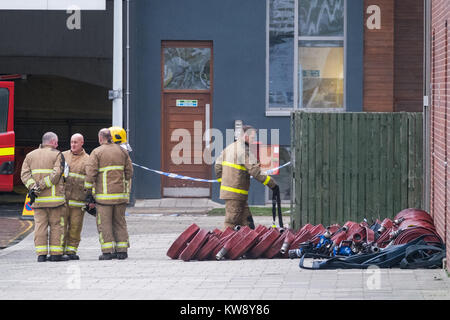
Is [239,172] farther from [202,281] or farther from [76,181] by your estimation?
[202,281]

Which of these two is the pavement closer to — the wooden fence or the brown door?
the wooden fence

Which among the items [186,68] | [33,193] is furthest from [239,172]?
[186,68]

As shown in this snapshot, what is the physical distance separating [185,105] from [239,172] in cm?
826

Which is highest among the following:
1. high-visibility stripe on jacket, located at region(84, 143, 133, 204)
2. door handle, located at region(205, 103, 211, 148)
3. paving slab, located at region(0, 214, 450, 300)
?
door handle, located at region(205, 103, 211, 148)

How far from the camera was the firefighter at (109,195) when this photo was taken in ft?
43.4

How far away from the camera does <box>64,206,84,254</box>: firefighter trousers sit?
1363 cm

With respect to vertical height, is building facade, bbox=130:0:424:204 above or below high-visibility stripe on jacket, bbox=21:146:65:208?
above

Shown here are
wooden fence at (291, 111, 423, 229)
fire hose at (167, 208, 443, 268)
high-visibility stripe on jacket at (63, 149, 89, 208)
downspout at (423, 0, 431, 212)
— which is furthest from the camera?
wooden fence at (291, 111, 423, 229)

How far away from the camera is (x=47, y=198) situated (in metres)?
13.2

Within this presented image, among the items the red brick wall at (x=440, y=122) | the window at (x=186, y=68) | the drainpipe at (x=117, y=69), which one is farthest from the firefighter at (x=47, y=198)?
the window at (x=186, y=68)

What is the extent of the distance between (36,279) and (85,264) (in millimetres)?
1598

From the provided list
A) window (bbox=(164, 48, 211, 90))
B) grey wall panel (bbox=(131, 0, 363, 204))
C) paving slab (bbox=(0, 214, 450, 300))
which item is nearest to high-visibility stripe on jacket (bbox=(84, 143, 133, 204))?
paving slab (bbox=(0, 214, 450, 300))

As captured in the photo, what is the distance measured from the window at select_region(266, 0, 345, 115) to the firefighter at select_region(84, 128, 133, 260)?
9.00 metres

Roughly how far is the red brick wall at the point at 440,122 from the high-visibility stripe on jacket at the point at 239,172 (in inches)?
90.8
